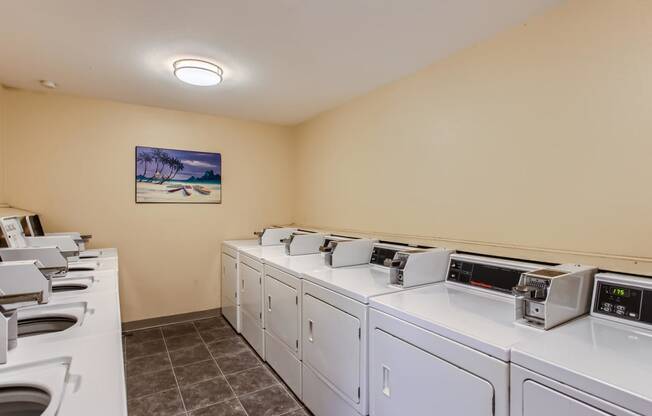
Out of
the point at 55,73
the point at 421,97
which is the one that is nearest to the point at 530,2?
the point at 421,97

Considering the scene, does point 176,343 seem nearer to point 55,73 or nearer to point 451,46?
point 55,73

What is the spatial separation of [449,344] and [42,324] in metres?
1.91

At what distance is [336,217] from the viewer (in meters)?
3.63

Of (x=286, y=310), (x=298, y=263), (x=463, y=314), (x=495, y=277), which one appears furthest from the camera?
(x=298, y=263)

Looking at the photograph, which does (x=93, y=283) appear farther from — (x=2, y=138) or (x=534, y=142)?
(x=534, y=142)

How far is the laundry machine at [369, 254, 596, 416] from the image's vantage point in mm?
1139

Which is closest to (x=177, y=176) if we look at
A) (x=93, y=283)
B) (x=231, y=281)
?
(x=231, y=281)

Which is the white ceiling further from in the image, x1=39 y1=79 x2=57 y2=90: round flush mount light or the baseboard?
the baseboard

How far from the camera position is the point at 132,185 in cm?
354

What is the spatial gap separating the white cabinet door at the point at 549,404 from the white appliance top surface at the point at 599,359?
4cm

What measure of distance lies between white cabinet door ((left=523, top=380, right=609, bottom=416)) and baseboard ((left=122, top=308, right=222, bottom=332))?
145 inches

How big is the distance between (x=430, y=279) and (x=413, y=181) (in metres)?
0.93

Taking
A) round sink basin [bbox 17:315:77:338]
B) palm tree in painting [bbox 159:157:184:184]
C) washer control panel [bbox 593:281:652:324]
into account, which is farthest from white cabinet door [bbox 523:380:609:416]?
palm tree in painting [bbox 159:157:184:184]

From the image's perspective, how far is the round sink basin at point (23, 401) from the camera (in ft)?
3.14
